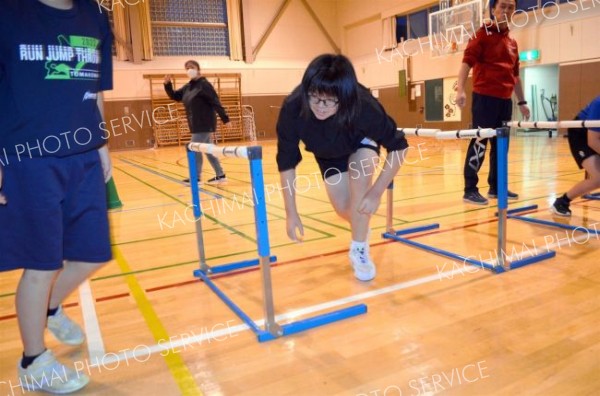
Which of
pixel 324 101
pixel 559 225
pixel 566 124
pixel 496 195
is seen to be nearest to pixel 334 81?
pixel 324 101

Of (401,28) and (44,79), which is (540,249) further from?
(401,28)

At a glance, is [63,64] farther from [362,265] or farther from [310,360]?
[362,265]

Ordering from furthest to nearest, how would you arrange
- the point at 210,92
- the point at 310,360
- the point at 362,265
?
the point at 210,92, the point at 362,265, the point at 310,360

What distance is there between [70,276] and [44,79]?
714 millimetres

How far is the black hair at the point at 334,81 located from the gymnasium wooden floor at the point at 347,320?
902mm

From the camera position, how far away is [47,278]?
4.95ft

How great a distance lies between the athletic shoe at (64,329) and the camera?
6.06 feet

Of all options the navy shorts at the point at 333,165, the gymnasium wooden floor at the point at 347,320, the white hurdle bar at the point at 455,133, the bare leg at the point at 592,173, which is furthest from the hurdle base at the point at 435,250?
the bare leg at the point at 592,173

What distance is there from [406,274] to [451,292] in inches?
12.8

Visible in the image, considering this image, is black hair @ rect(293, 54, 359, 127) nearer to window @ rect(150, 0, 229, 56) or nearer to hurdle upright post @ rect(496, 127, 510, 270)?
hurdle upright post @ rect(496, 127, 510, 270)

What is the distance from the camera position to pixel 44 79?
142 centimetres

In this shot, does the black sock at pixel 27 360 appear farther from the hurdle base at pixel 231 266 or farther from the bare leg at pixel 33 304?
the hurdle base at pixel 231 266

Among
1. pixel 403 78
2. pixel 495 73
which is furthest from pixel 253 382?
pixel 403 78

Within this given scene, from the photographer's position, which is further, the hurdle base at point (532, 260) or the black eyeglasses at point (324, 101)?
the hurdle base at point (532, 260)
